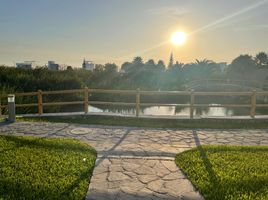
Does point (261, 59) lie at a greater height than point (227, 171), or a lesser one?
greater

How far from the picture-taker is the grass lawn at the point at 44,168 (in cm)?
424

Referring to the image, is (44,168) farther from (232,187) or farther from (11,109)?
(11,109)

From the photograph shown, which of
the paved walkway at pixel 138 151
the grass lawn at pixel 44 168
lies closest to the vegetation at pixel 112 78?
the paved walkway at pixel 138 151

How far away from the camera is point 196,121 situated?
1041cm

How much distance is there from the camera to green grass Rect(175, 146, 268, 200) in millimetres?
4348

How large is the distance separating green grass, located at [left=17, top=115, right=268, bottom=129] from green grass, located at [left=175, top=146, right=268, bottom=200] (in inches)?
119

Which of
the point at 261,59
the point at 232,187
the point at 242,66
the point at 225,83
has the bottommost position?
the point at 232,187

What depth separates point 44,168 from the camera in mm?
5145

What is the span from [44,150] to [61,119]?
4.56m

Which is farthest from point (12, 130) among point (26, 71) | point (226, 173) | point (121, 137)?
point (26, 71)

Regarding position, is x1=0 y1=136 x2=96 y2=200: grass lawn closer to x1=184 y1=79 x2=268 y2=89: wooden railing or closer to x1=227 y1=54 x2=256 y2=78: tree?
x1=184 y1=79 x2=268 y2=89: wooden railing

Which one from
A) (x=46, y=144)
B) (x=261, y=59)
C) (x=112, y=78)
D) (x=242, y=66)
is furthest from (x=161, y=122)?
(x=261, y=59)

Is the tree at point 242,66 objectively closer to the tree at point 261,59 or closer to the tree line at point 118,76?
the tree line at point 118,76

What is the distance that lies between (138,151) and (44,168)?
7.46ft
